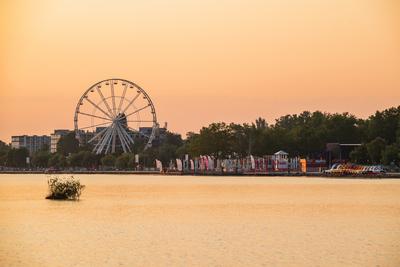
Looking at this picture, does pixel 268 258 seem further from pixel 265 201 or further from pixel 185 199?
pixel 185 199

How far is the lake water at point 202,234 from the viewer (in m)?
41.9

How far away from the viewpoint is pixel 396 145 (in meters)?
170

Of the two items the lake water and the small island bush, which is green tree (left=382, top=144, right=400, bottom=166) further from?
the small island bush

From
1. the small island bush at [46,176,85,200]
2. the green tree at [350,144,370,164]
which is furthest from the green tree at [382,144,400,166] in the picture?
the small island bush at [46,176,85,200]

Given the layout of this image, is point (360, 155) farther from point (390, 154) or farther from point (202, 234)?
point (202, 234)

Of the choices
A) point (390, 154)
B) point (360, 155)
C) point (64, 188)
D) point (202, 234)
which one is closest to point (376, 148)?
point (390, 154)

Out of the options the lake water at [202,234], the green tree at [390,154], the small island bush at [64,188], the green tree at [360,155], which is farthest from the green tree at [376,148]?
the small island bush at [64,188]

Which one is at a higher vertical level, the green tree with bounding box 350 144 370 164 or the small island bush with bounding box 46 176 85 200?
the green tree with bounding box 350 144 370 164

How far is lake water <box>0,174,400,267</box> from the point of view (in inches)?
1649

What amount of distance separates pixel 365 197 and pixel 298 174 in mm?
91935

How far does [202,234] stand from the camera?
175 feet

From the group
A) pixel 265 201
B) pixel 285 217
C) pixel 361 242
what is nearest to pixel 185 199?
pixel 265 201

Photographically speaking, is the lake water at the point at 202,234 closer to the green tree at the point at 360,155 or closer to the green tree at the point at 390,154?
the green tree at the point at 390,154

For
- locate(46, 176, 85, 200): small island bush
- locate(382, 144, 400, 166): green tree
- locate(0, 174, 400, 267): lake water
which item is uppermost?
locate(382, 144, 400, 166): green tree
